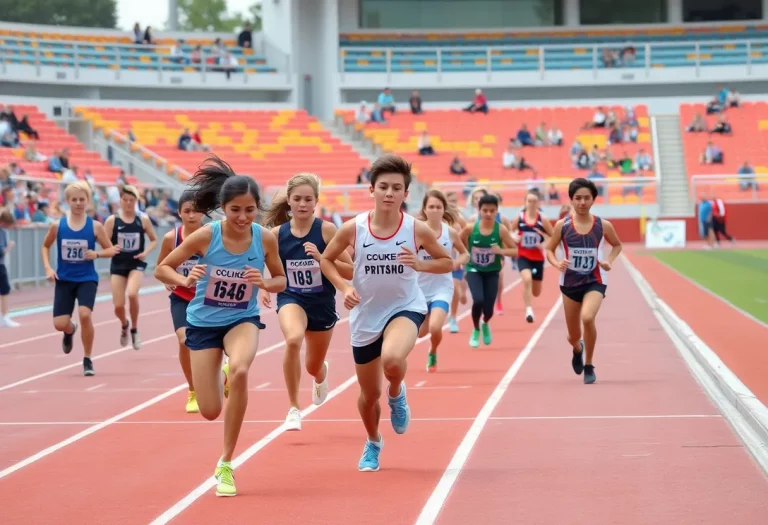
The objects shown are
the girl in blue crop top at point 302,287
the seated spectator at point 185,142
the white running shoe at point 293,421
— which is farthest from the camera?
the seated spectator at point 185,142

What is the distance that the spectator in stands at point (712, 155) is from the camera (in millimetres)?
50219

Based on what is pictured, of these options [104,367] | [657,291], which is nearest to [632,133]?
[657,291]

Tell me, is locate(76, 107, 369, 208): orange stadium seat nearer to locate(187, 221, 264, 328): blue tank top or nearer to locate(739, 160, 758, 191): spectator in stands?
locate(739, 160, 758, 191): spectator in stands

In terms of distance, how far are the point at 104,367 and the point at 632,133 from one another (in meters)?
39.2

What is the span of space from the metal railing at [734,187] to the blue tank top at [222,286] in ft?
133

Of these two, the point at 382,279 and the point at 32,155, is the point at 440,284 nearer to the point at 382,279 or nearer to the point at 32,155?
the point at 382,279

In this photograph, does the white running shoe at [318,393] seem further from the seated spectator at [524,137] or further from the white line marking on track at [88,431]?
the seated spectator at [524,137]

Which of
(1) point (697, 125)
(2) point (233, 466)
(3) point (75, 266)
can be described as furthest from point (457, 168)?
(2) point (233, 466)

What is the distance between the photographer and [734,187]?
4716cm

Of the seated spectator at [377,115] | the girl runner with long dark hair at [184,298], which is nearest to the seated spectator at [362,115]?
the seated spectator at [377,115]

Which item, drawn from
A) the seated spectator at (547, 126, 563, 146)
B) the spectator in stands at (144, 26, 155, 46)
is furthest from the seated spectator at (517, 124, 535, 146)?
the spectator in stands at (144, 26, 155, 46)

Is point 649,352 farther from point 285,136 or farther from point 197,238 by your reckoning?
point 285,136

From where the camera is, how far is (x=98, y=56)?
5344 centimetres

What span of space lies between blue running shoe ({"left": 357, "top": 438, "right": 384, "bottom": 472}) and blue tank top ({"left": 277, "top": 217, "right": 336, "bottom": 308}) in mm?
2081
